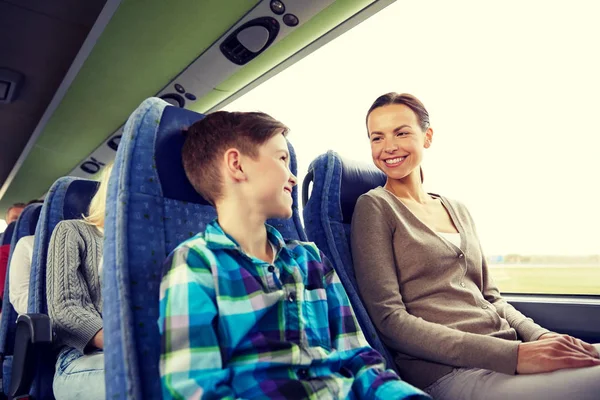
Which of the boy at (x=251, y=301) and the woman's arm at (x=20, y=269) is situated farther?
the woman's arm at (x=20, y=269)

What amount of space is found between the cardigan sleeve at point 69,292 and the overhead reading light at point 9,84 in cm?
379

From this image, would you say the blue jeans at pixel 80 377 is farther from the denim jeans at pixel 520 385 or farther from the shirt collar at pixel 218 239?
the denim jeans at pixel 520 385

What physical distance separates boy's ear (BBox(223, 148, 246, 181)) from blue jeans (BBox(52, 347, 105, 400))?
0.88m

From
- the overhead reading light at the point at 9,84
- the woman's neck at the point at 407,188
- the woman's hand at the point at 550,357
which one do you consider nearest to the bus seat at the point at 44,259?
the woman's neck at the point at 407,188

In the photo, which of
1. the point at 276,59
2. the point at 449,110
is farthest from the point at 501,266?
the point at 276,59

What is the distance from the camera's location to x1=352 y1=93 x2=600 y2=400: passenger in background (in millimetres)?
1110

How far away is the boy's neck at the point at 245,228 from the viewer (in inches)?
42.6

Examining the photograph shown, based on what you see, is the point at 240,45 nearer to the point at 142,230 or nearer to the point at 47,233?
the point at 47,233

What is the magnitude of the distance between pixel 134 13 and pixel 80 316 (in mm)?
2329

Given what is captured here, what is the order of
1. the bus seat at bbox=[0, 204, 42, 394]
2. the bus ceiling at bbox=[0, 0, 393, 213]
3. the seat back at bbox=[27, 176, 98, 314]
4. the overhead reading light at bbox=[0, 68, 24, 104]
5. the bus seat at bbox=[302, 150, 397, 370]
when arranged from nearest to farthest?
the bus seat at bbox=[302, 150, 397, 370] < the seat back at bbox=[27, 176, 98, 314] < the bus seat at bbox=[0, 204, 42, 394] < the bus ceiling at bbox=[0, 0, 393, 213] < the overhead reading light at bbox=[0, 68, 24, 104]

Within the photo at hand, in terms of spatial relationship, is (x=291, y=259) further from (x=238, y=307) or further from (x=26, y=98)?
(x=26, y=98)

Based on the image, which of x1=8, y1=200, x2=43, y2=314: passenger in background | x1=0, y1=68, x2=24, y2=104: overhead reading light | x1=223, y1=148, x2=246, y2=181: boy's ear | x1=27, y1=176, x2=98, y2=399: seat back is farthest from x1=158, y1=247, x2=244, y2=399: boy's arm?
x1=0, y1=68, x2=24, y2=104: overhead reading light

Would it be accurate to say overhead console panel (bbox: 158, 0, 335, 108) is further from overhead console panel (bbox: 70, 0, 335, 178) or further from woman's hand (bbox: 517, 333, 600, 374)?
woman's hand (bbox: 517, 333, 600, 374)

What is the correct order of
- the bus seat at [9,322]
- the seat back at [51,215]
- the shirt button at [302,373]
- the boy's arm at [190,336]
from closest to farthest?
the boy's arm at [190,336]
the shirt button at [302,373]
the seat back at [51,215]
the bus seat at [9,322]
